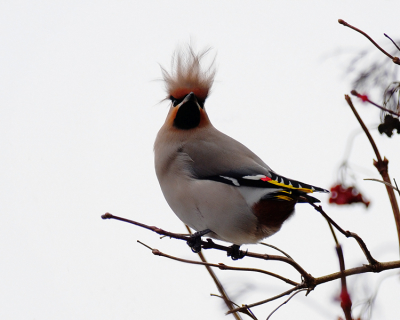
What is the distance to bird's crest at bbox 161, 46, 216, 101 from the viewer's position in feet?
11.6

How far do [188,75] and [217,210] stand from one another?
3.40 feet

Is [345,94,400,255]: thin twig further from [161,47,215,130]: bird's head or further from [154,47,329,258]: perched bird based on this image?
[161,47,215,130]: bird's head

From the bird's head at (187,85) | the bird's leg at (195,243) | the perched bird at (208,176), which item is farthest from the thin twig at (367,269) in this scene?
the bird's head at (187,85)

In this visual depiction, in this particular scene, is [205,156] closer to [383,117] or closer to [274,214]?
[274,214]

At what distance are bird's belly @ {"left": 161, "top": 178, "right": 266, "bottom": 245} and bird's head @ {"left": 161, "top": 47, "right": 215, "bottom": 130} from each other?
1.89 ft

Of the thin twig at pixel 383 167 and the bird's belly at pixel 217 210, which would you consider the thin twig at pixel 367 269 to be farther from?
the bird's belly at pixel 217 210

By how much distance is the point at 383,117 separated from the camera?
2125mm

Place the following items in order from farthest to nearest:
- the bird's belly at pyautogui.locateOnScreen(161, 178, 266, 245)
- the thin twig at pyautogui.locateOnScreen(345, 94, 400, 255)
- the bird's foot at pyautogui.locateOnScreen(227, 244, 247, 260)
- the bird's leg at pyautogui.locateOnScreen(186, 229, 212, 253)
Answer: the bird's foot at pyautogui.locateOnScreen(227, 244, 247, 260) → the bird's belly at pyautogui.locateOnScreen(161, 178, 266, 245) → the bird's leg at pyautogui.locateOnScreen(186, 229, 212, 253) → the thin twig at pyautogui.locateOnScreen(345, 94, 400, 255)

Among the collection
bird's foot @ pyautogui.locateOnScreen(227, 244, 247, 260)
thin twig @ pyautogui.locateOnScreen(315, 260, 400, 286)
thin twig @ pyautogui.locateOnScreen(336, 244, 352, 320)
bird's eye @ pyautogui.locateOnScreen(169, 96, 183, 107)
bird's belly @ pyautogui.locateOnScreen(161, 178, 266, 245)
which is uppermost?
bird's eye @ pyautogui.locateOnScreen(169, 96, 183, 107)

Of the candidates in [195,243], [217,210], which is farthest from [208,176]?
[195,243]

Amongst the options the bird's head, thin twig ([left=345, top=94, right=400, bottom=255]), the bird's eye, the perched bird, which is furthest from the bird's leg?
thin twig ([left=345, top=94, right=400, bottom=255])

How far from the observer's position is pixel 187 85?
3.57 metres

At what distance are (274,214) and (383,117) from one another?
96 cm

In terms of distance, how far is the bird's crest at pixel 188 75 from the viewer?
3531mm
